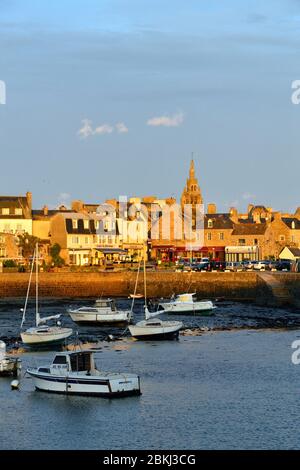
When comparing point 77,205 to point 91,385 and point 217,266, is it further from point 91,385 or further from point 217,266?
point 91,385

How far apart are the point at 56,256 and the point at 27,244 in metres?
3.92

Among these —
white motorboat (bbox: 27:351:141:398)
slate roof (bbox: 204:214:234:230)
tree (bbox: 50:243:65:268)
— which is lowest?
white motorboat (bbox: 27:351:141:398)

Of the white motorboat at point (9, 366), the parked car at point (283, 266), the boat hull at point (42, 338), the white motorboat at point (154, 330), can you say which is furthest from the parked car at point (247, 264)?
the white motorboat at point (9, 366)

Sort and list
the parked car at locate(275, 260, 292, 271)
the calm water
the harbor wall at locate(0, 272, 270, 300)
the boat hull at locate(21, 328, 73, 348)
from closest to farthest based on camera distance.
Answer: the calm water < the boat hull at locate(21, 328, 73, 348) < the harbor wall at locate(0, 272, 270, 300) < the parked car at locate(275, 260, 292, 271)

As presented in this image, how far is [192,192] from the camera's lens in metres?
180

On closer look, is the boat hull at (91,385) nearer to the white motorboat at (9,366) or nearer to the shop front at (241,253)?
the white motorboat at (9,366)

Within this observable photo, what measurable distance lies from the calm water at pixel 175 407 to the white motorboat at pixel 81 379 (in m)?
0.41

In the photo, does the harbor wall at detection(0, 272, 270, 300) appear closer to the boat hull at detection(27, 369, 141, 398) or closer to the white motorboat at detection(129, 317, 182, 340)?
the white motorboat at detection(129, 317, 182, 340)

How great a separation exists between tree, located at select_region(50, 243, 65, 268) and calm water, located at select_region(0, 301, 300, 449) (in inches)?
2685

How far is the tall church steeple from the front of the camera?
579 feet

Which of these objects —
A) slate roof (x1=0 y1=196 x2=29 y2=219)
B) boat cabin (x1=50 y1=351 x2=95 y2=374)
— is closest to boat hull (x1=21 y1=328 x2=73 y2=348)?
boat cabin (x1=50 y1=351 x2=95 y2=374)

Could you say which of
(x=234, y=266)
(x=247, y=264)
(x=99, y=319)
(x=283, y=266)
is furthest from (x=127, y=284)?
(x=99, y=319)

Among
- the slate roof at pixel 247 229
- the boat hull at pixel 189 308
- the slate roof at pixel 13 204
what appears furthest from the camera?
the slate roof at pixel 247 229

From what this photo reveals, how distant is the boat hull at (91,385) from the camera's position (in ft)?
156
